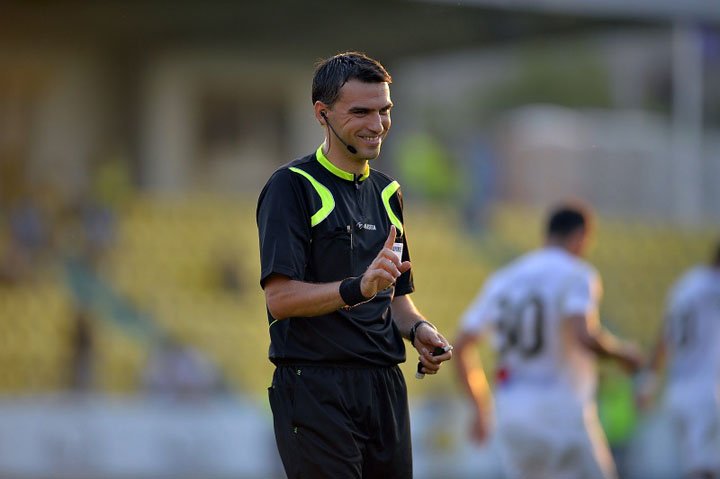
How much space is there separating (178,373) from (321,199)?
43.4 feet

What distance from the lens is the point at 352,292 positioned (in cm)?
487

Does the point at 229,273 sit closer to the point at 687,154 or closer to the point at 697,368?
the point at 697,368

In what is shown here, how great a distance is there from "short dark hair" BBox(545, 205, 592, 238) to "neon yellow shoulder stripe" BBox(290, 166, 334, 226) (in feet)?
13.4

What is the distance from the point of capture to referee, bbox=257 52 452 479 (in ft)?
16.8

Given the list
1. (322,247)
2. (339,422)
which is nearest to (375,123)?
(322,247)

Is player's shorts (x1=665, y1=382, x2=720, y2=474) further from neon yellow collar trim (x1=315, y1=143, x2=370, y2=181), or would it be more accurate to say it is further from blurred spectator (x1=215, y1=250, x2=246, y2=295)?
blurred spectator (x1=215, y1=250, x2=246, y2=295)

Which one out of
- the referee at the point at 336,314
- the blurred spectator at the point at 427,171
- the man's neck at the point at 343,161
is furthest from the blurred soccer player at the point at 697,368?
the blurred spectator at the point at 427,171

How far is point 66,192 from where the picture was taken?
20281 millimetres

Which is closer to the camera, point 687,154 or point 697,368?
point 697,368

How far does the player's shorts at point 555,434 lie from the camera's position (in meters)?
8.98

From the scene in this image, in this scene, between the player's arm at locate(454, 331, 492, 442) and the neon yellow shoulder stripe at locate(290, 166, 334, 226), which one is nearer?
the neon yellow shoulder stripe at locate(290, 166, 334, 226)

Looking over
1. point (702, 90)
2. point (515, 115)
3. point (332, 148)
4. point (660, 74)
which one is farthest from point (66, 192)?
point (660, 74)

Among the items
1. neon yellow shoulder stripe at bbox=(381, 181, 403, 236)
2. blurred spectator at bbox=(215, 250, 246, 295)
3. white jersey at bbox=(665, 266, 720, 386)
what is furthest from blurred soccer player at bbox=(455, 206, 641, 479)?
blurred spectator at bbox=(215, 250, 246, 295)

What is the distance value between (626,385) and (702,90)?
22510 mm
